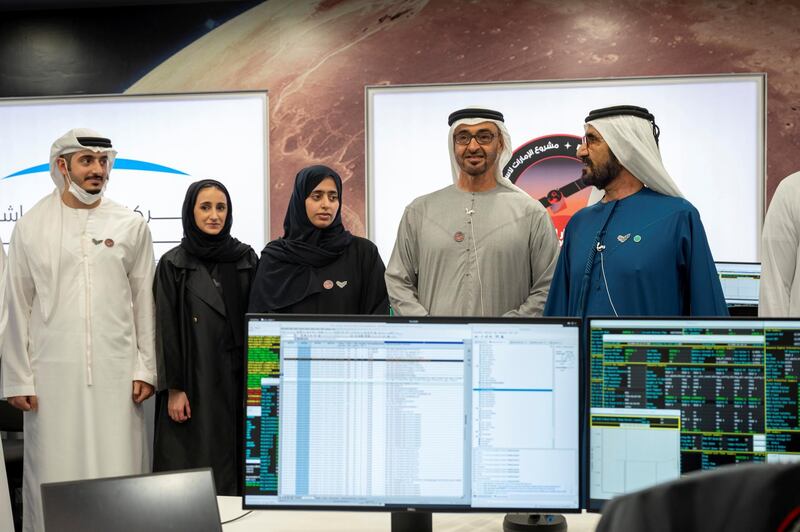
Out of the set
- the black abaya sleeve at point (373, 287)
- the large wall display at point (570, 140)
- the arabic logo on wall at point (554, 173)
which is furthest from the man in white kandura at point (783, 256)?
the arabic logo on wall at point (554, 173)

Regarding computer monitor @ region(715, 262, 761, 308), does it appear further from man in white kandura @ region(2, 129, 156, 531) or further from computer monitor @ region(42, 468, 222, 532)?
computer monitor @ region(42, 468, 222, 532)

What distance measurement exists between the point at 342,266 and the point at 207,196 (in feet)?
2.31

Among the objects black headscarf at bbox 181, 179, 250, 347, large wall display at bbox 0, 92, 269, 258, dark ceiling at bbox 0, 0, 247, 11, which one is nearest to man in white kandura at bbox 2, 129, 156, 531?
black headscarf at bbox 181, 179, 250, 347

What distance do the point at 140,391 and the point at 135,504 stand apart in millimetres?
2110

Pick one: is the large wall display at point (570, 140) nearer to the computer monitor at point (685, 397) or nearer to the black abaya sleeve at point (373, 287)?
the black abaya sleeve at point (373, 287)

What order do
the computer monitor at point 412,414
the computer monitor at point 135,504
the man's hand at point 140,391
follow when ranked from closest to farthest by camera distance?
the computer monitor at point 135,504, the computer monitor at point 412,414, the man's hand at point 140,391

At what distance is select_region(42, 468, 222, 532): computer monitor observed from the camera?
1479mm

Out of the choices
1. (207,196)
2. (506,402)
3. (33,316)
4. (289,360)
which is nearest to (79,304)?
(33,316)

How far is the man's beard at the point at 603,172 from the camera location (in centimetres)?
287

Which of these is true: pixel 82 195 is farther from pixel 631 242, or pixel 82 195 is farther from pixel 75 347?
pixel 631 242

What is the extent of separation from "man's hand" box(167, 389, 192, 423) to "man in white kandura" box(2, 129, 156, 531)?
0.13m

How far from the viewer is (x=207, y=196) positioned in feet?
12.2

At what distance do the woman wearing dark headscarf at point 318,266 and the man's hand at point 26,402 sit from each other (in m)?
0.97

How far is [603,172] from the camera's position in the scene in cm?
289
